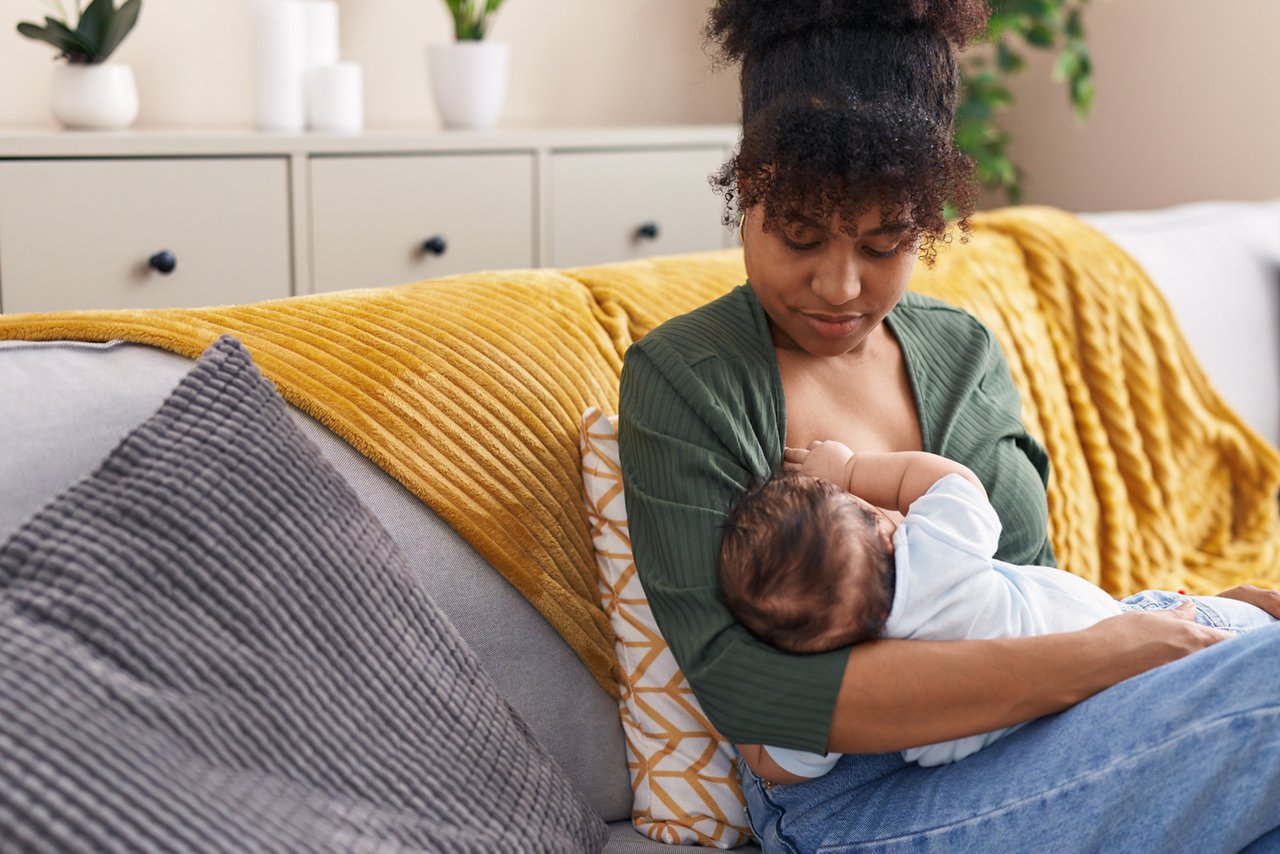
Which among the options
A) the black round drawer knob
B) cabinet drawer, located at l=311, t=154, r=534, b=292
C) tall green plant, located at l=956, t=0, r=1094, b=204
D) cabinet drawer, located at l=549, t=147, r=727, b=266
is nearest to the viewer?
the black round drawer knob

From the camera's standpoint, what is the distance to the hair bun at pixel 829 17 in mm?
1191

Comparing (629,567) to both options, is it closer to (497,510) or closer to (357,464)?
(497,510)

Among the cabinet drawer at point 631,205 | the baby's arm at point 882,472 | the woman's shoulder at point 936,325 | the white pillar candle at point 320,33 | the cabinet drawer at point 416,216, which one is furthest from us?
the cabinet drawer at point 631,205

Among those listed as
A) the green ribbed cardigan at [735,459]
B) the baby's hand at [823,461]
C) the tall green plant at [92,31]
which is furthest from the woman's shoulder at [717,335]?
the tall green plant at [92,31]

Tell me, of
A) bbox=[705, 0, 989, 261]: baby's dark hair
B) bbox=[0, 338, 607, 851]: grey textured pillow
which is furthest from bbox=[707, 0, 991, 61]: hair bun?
bbox=[0, 338, 607, 851]: grey textured pillow

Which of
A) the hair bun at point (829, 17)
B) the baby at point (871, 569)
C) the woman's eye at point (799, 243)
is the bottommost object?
the baby at point (871, 569)

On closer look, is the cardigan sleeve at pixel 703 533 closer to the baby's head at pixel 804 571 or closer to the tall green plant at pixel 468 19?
the baby's head at pixel 804 571

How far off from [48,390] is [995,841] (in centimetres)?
90

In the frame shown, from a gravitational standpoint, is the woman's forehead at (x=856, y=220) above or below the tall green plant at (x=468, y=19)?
below

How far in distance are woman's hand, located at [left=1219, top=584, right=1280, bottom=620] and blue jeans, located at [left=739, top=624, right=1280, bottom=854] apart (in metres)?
0.35

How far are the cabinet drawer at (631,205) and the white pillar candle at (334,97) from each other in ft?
1.48

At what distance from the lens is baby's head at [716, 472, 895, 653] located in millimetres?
1062

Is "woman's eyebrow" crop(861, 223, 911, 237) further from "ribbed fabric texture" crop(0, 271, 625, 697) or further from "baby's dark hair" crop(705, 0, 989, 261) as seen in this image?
"ribbed fabric texture" crop(0, 271, 625, 697)

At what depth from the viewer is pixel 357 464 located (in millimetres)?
1217
